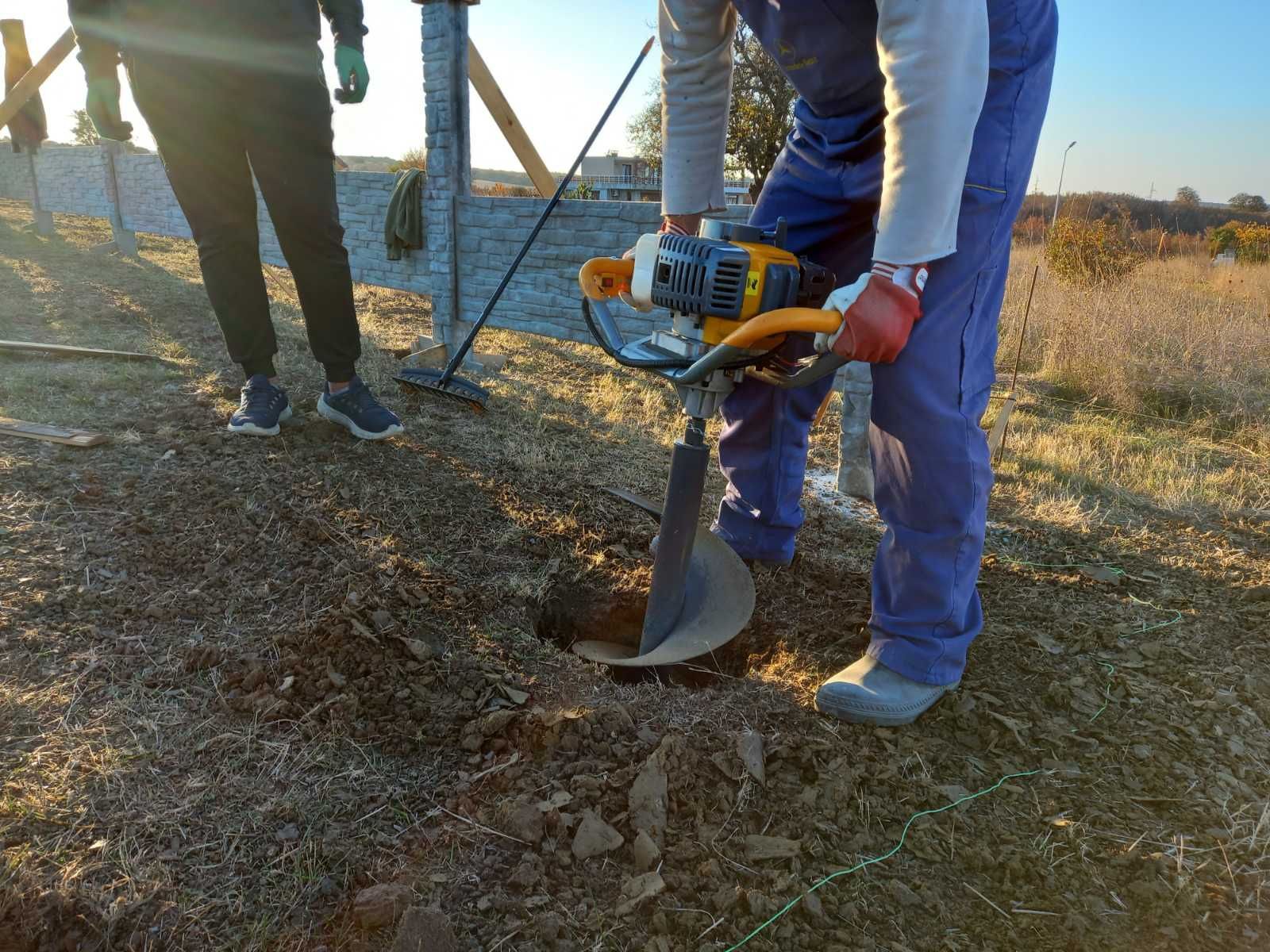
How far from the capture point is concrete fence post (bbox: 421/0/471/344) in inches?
191

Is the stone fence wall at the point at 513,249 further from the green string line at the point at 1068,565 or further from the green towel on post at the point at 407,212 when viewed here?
the green string line at the point at 1068,565

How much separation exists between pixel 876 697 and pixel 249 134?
2747 mm

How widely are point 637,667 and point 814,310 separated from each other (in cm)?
100

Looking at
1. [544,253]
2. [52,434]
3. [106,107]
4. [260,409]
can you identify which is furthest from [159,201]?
[260,409]

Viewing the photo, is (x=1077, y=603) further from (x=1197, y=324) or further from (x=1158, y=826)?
(x=1197, y=324)

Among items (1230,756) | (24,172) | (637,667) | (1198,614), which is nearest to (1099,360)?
(1198,614)

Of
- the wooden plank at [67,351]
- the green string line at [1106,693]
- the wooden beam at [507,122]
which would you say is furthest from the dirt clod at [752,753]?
the wooden beam at [507,122]

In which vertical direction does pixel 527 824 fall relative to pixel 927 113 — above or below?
below

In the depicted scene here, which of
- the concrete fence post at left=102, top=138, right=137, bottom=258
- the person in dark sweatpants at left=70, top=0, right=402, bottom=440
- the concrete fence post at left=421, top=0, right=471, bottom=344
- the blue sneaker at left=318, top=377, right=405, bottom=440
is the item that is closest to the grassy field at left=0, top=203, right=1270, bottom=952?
the blue sneaker at left=318, top=377, right=405, bottom=440

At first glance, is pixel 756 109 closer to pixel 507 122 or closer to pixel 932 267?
pixel 507 122

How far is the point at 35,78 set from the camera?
900 centimetres

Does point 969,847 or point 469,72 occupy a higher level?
point 469,72

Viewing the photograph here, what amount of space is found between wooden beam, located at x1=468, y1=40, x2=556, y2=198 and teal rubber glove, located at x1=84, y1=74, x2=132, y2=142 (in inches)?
101

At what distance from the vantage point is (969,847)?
139 cm
